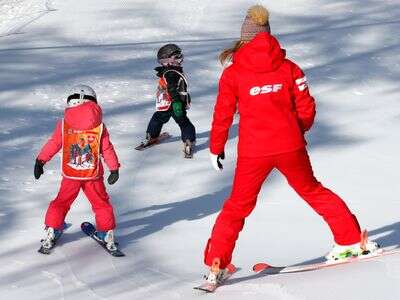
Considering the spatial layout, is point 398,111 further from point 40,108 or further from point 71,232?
point 71,232

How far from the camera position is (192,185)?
34.7 ft

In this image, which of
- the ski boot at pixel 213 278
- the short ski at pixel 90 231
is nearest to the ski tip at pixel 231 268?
the ski boot at pixel 213 278

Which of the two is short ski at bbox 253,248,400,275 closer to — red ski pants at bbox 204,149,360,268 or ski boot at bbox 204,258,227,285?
red ski pants at bbox 204,149,360,268

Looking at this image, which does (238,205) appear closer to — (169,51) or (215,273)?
(215,273)

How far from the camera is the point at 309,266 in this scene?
301 inches

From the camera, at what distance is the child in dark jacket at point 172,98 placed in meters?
11.0

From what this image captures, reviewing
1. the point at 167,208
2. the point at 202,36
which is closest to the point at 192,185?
the point at 167,208

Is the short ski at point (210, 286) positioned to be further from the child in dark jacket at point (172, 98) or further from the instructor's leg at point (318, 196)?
the child in dark jacket at point (172, 98)

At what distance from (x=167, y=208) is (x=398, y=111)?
4.58 m

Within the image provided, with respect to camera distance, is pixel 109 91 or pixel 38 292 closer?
pixel 38 292

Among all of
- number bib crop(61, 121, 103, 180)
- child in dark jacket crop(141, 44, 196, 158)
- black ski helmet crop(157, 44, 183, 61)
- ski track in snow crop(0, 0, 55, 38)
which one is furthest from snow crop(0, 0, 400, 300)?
black ski helmet crop(157, 44, 183, 61)

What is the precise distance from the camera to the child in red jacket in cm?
827

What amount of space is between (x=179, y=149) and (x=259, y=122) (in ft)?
15.6

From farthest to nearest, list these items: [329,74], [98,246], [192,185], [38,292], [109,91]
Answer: [329,74]
[109,91]
[192,185]
[98,246]
[38,292]
